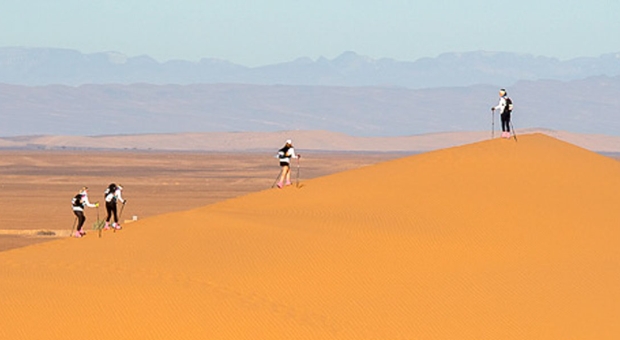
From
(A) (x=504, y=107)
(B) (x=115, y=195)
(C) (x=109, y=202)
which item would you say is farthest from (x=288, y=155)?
(A) (x=504, y=107)

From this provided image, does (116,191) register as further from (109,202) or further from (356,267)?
(356,267)

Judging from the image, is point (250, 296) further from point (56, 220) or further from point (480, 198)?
point (56, 220)

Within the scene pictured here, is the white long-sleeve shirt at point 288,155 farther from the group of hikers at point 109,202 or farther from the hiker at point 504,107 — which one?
the hiker at point 504,107

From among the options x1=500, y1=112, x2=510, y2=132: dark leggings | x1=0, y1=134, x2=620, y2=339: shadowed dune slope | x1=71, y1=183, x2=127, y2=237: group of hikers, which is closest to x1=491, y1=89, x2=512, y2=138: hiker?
x1=500, y1=112, x2=510, y2=132: dark leggings

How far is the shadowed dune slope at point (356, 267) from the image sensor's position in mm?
17172

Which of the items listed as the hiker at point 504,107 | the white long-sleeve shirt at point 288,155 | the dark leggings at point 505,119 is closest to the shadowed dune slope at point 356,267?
the white long-sleeve shirt at point 288,155

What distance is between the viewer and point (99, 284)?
735 inches

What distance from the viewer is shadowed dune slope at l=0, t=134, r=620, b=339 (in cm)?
1717

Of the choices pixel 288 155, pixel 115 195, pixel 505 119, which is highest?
pixel 505 119

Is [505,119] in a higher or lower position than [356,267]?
higher

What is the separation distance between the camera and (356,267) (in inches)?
773

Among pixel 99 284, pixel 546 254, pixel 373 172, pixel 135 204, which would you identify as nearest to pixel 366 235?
pixel 546 254

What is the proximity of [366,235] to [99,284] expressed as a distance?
4947 millimetres

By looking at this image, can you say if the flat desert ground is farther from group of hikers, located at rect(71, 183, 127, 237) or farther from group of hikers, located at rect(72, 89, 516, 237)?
group of hikers, located at rect(71, 183, 127, 237)
